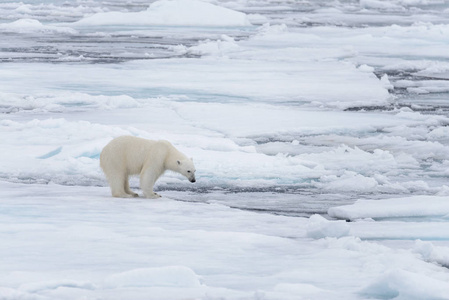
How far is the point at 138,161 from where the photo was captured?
16.4 feet

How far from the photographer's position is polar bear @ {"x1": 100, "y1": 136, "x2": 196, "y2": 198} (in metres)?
4.94

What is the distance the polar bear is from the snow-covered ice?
0.62ft

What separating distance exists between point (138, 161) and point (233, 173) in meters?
1.41

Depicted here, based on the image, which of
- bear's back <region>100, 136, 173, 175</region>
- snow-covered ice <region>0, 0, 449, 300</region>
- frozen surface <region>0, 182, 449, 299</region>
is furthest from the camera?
bear's back <region>100, 136, 173, 175</region>

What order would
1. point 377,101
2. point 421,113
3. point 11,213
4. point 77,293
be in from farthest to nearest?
1. point 377,101
2. point 421,113
3. point 11,213
4. point 77,293

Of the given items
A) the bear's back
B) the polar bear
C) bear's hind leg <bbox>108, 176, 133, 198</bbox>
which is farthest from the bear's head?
bear's hind leg <bbox>108, 176, 133, 198</bbox>

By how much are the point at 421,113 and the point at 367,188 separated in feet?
13.2

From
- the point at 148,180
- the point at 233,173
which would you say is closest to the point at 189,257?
the point at 148,180

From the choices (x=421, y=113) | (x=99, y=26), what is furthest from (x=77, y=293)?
(x=99, y=26)

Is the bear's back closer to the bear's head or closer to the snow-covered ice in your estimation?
the bear's head

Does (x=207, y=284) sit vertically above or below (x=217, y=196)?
above

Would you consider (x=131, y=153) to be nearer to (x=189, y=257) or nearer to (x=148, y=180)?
(x=148, y=180)

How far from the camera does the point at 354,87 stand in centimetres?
1173

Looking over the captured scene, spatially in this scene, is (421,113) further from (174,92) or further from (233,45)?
(233,45)
